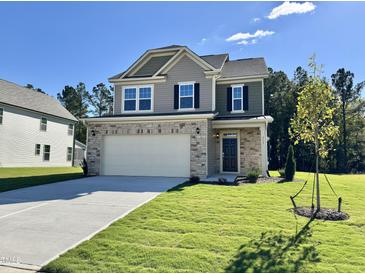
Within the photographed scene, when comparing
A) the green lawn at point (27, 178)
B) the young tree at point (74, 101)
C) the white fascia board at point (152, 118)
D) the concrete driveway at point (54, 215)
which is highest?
the young tree at point (74, 101)

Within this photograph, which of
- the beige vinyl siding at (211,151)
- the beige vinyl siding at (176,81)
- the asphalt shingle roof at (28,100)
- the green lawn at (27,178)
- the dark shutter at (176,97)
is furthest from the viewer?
the asphalt shingle roof at (28,100)

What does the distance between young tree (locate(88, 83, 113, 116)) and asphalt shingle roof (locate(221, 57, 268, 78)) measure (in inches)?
1409

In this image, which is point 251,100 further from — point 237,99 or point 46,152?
point 46,152

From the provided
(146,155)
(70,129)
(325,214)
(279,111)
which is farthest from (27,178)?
(279,111)

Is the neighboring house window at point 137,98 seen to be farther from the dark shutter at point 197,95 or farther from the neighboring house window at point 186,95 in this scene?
the dark shutter at point 197,95

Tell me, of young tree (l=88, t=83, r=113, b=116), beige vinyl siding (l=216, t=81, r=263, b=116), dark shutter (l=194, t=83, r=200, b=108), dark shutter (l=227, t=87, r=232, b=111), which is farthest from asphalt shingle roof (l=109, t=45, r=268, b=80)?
young tree (l=88, t=83, r=113, b=116)

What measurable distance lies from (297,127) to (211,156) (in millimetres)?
7401

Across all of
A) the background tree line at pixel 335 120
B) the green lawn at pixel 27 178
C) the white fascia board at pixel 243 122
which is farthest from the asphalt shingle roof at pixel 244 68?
the green lawn at pixel 27 178

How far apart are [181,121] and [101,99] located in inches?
1592

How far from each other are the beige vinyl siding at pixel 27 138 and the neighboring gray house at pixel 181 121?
11217 millimetres

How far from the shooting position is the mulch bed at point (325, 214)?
6.43m

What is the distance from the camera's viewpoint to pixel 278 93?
3003 centimetres

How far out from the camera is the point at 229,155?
15859 millimetres

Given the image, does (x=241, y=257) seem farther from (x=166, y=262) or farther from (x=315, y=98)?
(x=315, y=98)
